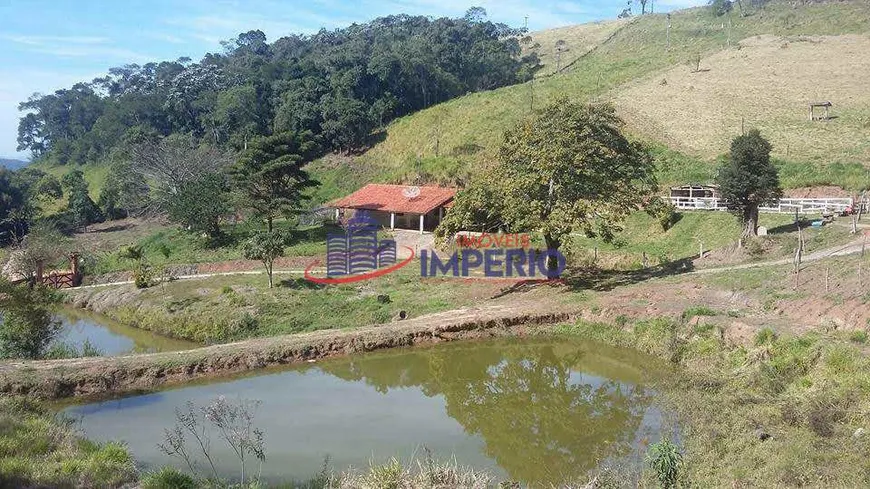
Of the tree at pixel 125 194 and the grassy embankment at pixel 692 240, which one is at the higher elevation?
the tree at pixel 125 194

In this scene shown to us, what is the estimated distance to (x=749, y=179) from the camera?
26406mm

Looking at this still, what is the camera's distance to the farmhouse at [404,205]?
40.0 m

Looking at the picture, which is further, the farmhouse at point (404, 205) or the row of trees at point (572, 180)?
the farmhouse at point (404, 205)

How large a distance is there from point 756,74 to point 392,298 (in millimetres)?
51110

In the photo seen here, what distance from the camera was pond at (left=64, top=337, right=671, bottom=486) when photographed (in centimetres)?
1289

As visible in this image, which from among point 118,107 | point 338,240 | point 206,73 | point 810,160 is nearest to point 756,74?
point 810,160

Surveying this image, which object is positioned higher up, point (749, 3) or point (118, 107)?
point (749, 3)

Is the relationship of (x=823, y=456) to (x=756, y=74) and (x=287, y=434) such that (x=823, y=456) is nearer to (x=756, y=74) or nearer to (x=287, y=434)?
(x=287, y=434)

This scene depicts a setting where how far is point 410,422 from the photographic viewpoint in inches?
594

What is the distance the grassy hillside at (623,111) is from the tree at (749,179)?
35.3 ft

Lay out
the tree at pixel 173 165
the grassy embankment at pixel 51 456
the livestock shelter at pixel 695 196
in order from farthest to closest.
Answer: the tree at pixel 173 165, the livestock shelter at pixel 695 196, the grassy embankment at pixel 51 456

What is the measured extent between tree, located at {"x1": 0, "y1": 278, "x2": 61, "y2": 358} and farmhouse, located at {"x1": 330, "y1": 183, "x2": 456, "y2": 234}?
73.1 feet

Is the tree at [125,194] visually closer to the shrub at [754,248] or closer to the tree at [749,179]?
the tree at [749,179]

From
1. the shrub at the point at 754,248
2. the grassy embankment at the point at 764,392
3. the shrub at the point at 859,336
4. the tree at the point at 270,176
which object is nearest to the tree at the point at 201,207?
the tree at the point at 270,176
